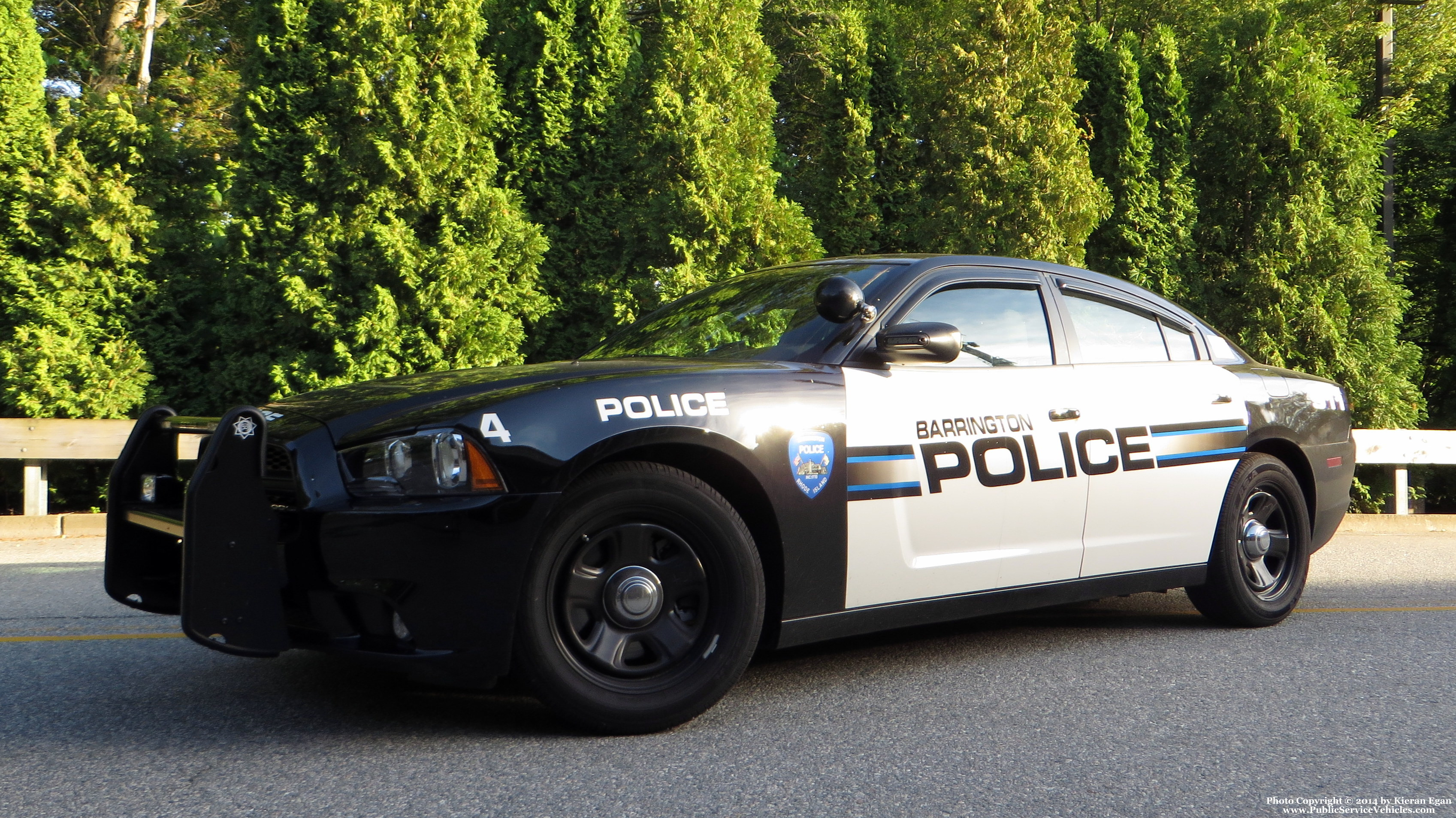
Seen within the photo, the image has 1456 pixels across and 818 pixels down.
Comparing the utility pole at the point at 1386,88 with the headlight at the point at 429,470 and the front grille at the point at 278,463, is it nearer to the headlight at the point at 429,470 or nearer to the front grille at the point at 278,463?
the headlight at the point at 429,470

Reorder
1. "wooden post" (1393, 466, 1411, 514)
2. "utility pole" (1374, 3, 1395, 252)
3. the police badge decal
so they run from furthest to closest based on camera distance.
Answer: "utility pole" (1374, 3, 1395, 252) → "wooden post" (1393, 466, 1411, 514) → the police badge decal

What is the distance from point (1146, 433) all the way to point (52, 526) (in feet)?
25.0

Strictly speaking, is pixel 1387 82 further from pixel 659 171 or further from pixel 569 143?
pixel 569 143

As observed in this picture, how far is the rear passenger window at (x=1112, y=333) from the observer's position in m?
4.94

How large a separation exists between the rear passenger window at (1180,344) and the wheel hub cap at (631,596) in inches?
116

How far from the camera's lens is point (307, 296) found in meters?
9.73

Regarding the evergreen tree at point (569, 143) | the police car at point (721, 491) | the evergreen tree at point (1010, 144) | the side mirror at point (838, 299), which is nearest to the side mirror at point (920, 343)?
the police car at point (721, 491)

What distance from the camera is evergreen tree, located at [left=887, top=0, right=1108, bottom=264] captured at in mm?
12414

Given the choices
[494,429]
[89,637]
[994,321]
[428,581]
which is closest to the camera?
[428,581]

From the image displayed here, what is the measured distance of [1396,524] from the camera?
10.5 m

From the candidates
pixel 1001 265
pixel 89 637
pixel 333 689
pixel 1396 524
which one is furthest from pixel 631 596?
pixel 1396 524

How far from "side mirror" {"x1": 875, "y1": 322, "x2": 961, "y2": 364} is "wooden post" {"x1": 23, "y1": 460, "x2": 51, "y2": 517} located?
293 inches

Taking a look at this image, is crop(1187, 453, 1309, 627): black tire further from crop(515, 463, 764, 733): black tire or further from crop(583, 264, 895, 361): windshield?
crop(515, 463, 764, 733): black tire
